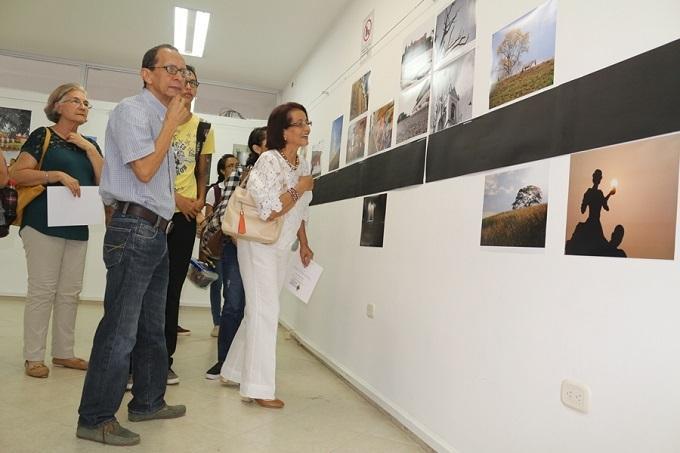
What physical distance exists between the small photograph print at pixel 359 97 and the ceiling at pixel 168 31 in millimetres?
1068

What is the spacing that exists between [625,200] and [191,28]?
→ 4659 millimetres

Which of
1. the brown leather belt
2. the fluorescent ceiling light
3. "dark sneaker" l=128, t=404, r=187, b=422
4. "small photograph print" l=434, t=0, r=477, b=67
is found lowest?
"dark sneaker" l=128, t=404, r=187, b=422

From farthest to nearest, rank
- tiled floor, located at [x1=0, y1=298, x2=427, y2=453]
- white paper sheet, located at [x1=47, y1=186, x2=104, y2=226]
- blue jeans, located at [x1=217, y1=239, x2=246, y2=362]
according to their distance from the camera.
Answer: blue jeans, located at [x1=217, y1=239, x2=246, y2=362], white paper sheet, located at [x1=47, y1=186, x2=104, y2=226], tiled floor, located at [x1=0, y1=298, x2=427, y2=453]

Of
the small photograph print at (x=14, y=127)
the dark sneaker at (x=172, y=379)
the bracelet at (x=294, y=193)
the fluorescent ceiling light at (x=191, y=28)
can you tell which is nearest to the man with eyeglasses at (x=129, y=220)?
the bracelet at (x=294, y=193)

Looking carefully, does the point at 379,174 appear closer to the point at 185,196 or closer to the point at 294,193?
the point at 294,193

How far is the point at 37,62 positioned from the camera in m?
6.41

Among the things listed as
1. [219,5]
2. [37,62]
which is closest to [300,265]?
[219,5]

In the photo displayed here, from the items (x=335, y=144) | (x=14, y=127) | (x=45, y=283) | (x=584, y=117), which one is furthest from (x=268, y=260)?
(x=14, y=127)

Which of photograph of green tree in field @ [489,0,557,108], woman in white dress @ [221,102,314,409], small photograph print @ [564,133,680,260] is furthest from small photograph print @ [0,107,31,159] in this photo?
small photograph print @ [564,133,680,260]

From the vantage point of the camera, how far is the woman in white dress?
2.53m

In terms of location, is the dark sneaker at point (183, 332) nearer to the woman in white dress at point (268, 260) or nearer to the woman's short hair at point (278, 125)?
the woman in white dress at point (268, 260)

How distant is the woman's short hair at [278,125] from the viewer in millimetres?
2701

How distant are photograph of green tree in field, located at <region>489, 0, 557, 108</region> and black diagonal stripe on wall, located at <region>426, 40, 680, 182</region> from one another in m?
0.06

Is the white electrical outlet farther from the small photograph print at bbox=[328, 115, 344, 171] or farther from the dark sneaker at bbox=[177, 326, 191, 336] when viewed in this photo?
the dark sneaker at bbox=[177, 326, 191, 336]
